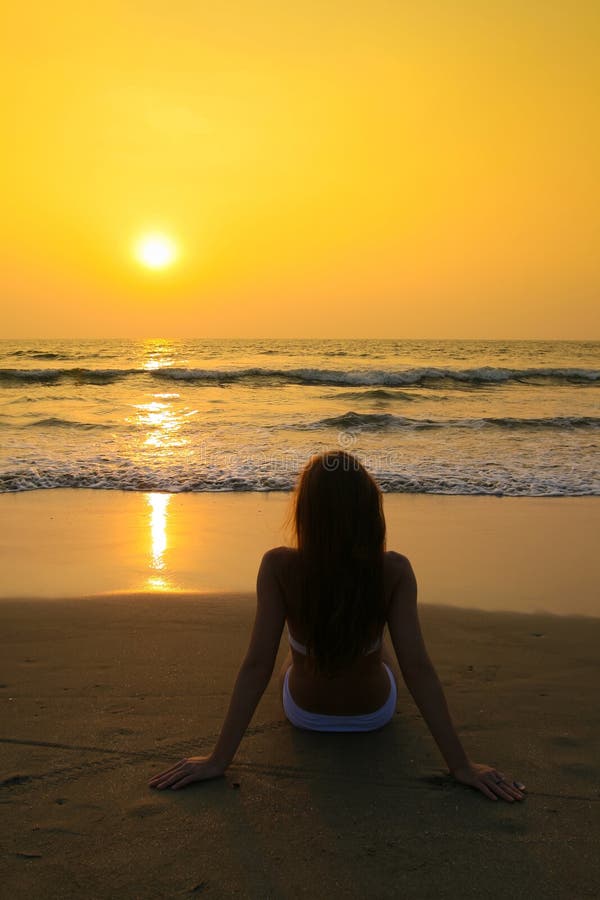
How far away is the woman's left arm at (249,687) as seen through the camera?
2691 mm

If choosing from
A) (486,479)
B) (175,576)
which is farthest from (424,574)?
(486,479)

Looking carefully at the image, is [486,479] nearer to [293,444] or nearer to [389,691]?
[293,444]

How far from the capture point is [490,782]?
263 centimetres

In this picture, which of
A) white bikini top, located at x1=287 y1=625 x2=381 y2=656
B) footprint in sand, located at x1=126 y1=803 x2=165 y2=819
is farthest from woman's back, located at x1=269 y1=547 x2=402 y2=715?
footprint in sand, located at x1=126 y1=803 x2=165 y2=819

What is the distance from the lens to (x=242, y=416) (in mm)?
18109

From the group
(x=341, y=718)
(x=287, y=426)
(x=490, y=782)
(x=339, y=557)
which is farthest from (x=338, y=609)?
(x=287, y=426)

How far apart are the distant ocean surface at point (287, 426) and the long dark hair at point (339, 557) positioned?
20.6 ft

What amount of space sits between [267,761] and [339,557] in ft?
3.12

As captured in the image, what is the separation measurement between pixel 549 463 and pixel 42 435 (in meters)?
9.74

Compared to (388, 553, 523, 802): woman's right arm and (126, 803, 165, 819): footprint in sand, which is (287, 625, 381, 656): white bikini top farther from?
(126, 803, 165, 819): footprint in sand

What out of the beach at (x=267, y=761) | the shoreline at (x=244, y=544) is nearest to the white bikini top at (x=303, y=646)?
the beach at (x=267, y=761)

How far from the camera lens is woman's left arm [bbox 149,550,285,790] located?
2.69m

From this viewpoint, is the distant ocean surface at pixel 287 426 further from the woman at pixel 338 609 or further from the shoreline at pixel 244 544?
the woman at pixel 338 609

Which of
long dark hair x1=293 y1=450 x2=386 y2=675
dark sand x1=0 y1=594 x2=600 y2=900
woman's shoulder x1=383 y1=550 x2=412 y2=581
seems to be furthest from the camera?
woman's shoulder x1=383 y1=550 x2=412 y2=581
